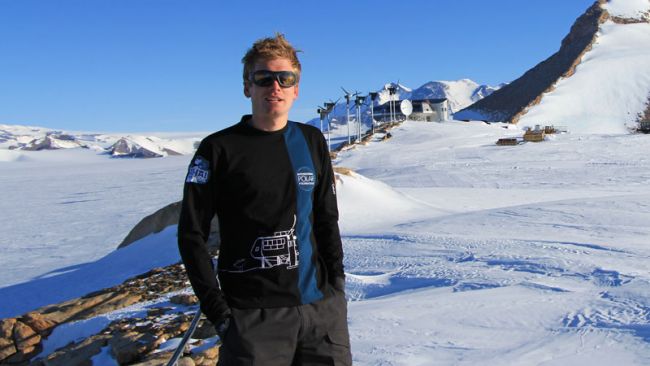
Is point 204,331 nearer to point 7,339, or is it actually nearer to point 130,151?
point 7,339

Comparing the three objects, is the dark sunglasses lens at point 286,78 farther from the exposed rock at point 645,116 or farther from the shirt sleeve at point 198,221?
the exposed rock at point 645,116

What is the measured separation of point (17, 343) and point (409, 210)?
373 inches

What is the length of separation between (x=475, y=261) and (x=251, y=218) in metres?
5.44

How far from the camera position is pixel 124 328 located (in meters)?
6.37

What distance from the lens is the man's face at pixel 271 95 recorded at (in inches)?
116

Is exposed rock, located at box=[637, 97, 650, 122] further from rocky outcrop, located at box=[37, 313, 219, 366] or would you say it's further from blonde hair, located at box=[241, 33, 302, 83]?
blonde hair, located at box=[241, 33, 302, 83]

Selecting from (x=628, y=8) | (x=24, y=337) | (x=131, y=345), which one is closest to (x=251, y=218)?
(x=131, y=345)

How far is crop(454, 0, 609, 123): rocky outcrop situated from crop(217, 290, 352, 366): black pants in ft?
280

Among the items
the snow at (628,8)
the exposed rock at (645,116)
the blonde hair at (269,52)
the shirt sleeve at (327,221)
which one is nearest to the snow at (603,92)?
the exposed rock at (645,116)

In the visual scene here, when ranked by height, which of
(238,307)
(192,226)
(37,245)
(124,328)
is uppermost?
(192,226)

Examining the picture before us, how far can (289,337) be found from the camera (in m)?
2.83

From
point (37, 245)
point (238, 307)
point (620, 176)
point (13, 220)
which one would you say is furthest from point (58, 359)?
point (13, 220)

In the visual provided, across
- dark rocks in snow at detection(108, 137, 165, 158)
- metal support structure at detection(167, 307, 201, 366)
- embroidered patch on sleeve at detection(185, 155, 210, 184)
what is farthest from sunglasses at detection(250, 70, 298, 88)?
dark rocks in snow at detection(108, 137, 165, 158)

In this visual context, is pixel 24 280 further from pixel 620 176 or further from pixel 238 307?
pixel 620 176
